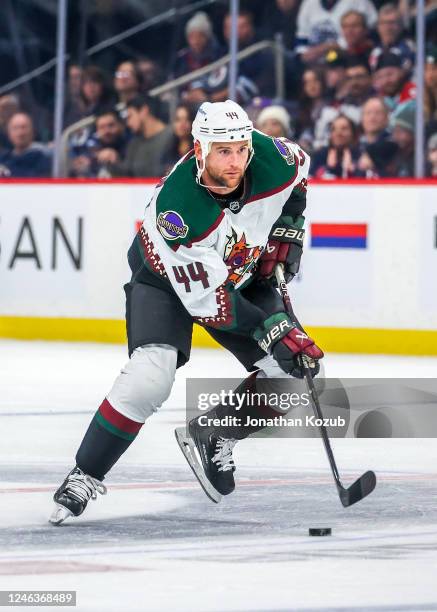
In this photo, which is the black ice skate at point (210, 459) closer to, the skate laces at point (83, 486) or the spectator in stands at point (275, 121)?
the skate laces at point (83, 486)

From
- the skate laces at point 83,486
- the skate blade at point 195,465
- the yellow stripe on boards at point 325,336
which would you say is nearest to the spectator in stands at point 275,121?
the yellow stripe on boards at point 325,336

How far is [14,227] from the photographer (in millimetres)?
9961

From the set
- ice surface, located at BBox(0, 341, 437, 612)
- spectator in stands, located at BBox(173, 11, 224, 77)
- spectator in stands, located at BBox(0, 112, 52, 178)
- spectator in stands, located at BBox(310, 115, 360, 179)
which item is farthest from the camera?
spectator in stands, located at BBox(0, 112, 52, 178)

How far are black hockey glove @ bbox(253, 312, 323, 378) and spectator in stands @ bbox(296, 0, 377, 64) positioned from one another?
5601 mm

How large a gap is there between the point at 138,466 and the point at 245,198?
4.04ft

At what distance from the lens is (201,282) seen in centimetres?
400

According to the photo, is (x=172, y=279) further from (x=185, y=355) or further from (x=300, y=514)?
(x=300, y=514)

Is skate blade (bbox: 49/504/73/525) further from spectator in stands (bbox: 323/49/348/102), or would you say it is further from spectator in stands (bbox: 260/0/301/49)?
spectator in stands (bbox: 260/0/301/49)

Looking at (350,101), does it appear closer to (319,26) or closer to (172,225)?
(319,26)

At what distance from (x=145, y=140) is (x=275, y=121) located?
3.34 ft

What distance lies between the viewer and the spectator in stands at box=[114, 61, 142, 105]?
10219 mm

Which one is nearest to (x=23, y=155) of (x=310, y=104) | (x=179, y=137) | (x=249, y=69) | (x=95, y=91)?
(x=95, y=91)

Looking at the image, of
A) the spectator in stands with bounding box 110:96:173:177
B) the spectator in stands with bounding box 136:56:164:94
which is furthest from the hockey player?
the spectator in stands with bounding box 136:56:164:94

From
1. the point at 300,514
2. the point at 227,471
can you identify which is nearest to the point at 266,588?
the point at 300,514
